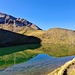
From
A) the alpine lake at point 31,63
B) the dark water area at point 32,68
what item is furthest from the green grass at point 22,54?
the dark water area at point 32,68

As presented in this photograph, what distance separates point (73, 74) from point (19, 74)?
18.0m

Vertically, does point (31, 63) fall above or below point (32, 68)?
below

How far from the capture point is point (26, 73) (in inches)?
1956

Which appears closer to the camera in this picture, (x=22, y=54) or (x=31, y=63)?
(x=31, y=63)

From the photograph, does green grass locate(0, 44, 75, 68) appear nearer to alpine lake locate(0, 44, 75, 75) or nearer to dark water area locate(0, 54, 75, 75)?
alpine lake locate(0, 44, 75, 75)

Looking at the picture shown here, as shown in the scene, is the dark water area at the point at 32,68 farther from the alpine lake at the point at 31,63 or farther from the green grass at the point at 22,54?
the green grass at the point at 22,54

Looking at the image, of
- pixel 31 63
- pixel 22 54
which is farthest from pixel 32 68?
pixel 22 54

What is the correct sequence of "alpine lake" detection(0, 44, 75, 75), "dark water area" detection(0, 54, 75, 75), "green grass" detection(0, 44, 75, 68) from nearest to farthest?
1. "dark water area" detection(0, 54, 75, 75)
2. "alpine lake" detection(0, 44, 75, 75)
3. "green grass" detection(0, 44, 75, 68)

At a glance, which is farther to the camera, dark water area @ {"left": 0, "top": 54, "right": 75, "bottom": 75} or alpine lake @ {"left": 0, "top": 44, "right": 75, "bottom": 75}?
alpine lake @ {"left": 0, "top": 44, "right": 75, "bottom": 75}

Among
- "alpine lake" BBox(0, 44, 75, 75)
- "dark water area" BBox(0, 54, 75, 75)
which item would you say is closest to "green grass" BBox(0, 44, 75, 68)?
"alpine lake" BBox(0, 44, 75, 75)

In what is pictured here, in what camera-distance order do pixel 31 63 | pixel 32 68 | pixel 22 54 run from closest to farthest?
pixel 32 68 < pixel 31 63 < pixel 22 54

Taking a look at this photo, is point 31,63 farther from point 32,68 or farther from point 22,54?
point 22,54

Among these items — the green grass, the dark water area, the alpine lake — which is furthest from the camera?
the green grass

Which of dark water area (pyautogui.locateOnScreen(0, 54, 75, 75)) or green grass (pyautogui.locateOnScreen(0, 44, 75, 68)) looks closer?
dark water area (pyautogui.locateOnScreen(0, 54, 75, 75))
